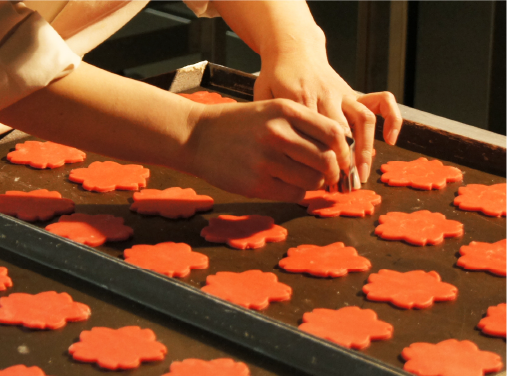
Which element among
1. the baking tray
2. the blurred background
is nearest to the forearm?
the baking tray

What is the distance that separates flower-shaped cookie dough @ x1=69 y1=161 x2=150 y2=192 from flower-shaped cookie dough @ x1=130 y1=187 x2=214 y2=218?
0.15ft

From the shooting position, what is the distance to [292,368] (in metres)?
0.64

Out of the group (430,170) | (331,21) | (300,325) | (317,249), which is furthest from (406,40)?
(300,325)

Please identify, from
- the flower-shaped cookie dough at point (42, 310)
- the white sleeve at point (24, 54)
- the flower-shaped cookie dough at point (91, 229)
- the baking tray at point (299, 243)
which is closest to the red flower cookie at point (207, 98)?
the baking tray at point (299, 243)

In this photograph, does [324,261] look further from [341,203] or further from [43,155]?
[43,155]

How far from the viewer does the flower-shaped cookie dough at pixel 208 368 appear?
64 centimetres

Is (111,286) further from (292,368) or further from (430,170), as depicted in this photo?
(430,170)

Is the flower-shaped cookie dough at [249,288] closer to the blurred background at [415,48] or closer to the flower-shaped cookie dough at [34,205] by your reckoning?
the flower-shaped cookie dough at [34,205]

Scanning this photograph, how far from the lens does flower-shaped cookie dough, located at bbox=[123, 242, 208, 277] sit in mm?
879

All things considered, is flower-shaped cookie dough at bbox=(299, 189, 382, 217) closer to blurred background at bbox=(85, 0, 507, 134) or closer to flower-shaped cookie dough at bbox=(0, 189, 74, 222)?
flower-shaped cookie dough at bbox=(0, 189, 74, 222)

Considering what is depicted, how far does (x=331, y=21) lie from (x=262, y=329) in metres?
2.39

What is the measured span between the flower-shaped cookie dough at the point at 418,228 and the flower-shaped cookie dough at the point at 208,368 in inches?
15.9

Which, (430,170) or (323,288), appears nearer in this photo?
(323,288)

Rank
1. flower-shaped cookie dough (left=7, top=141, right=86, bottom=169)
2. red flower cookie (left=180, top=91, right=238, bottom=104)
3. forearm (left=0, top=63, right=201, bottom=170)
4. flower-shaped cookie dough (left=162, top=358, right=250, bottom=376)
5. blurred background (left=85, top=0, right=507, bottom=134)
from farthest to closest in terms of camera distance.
A: 1. blurred background (left=85, top=0, right=507, bottom=134)
2. red flower cookie (left=180, top=91, right=238, bottom=104)
3. flower-shaped cookie dough (left=7, top=141, right=86, bottom=169)
4. forearm (left=0, top=63, right=201, bottom=170)
5. flower-shaped cookie dough (left=162, top=358, right=250, bottom=376)
